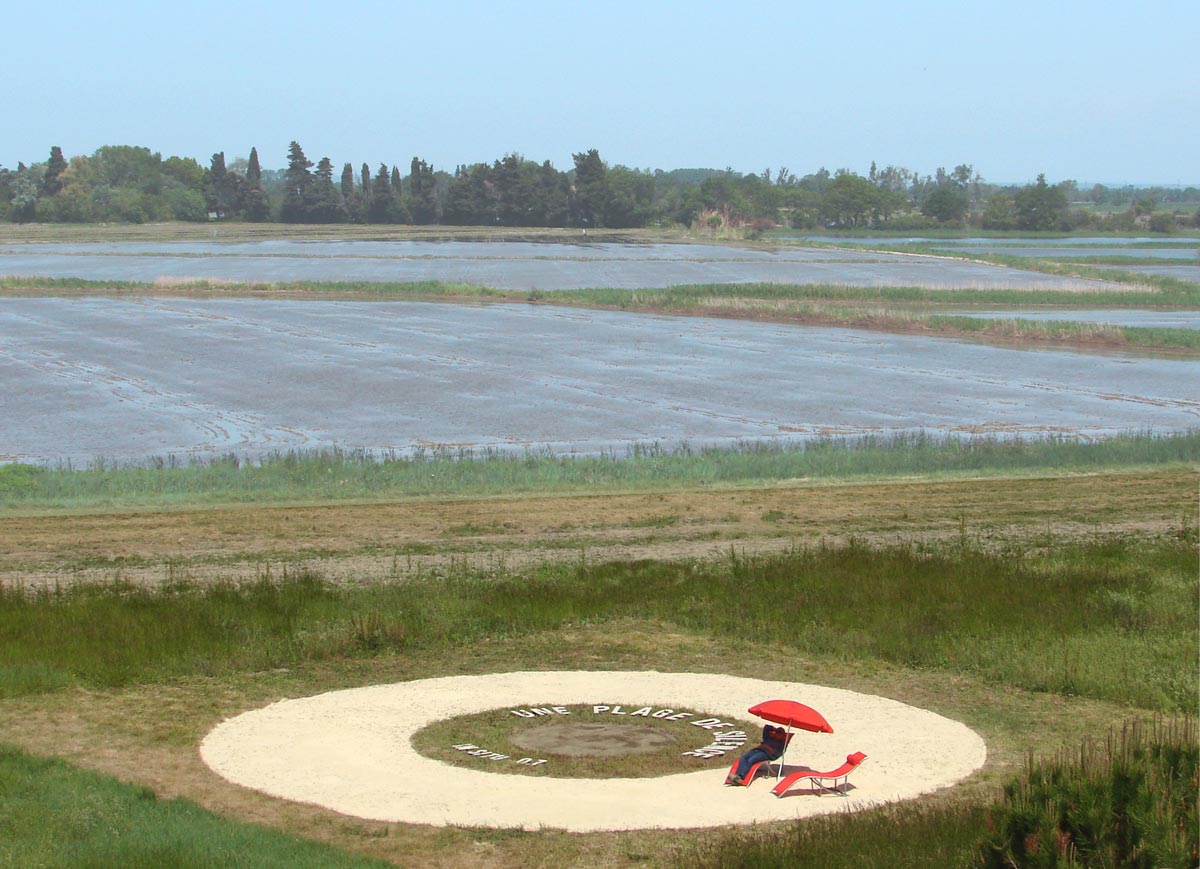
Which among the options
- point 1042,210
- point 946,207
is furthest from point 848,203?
point 1042,210

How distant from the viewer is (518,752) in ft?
41.6

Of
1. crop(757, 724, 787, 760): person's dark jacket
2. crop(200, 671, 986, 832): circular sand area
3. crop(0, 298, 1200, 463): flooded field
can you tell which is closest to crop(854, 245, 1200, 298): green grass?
crop(0, 298, 1200, 463): flooded field

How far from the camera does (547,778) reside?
11898mm

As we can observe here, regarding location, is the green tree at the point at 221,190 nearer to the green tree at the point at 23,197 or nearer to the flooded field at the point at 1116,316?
the green tree at the point at 23,197

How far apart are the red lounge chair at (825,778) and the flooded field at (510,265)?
70858mm

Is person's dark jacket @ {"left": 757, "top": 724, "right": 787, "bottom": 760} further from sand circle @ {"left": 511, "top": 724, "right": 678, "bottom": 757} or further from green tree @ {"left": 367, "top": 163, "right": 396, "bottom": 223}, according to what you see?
green tree @ {"left": 367, "top": 163, "right": 396, "bottom": 223}

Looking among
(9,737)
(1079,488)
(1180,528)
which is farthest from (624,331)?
(9,737)

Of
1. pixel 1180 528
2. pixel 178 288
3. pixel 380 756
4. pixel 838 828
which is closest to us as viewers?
pixel 838 828

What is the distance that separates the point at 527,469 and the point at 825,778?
58.6 feet

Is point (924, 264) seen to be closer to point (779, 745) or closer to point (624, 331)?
point (624, 331)

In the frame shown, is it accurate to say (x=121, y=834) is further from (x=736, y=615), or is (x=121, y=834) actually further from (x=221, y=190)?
(x=221, y=190)

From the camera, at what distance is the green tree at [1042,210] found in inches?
7219

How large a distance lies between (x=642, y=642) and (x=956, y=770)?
5.63 meters

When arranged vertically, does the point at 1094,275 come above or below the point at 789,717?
above
